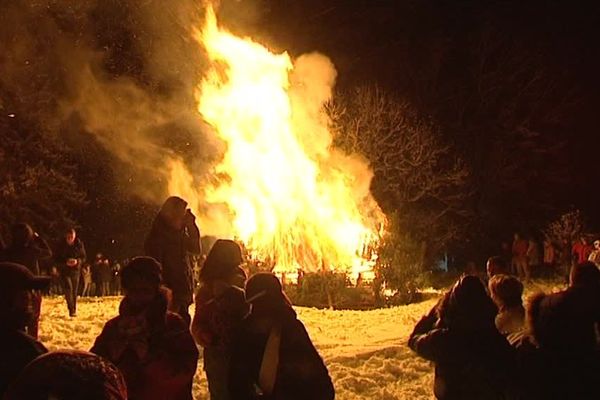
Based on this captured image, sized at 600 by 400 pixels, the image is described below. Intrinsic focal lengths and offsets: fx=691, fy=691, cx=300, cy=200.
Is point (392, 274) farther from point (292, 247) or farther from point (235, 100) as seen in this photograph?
point (235, 100)

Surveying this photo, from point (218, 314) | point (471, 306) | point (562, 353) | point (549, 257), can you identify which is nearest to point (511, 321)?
point (562, 353)

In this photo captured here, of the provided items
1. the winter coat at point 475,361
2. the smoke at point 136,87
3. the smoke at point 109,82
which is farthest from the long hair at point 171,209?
the smoke at point 109,82

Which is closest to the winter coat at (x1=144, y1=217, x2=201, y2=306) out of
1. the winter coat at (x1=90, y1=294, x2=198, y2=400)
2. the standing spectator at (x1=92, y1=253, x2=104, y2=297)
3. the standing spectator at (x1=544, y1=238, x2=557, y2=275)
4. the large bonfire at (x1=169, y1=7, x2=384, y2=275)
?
the winter coat at (x1=90, y1=294, x2=198, y2=400)

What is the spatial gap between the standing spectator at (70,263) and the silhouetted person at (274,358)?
7.74m

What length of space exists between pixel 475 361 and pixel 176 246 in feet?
11.6

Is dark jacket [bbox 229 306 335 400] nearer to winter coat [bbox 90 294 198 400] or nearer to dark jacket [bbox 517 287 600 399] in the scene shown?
winter coat [bbox 90 294 198 400]

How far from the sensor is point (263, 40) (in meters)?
21.7

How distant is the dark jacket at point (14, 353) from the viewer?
296cm

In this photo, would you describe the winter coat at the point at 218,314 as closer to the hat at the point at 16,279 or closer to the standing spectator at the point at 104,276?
the hat at the point at 16,279

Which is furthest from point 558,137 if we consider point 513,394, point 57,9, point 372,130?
point 513,394

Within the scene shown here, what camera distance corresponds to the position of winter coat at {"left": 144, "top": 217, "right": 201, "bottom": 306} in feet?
21.8

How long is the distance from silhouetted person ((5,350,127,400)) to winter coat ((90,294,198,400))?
1570 mm

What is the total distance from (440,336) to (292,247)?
39.9 feet

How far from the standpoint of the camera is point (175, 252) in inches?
263
